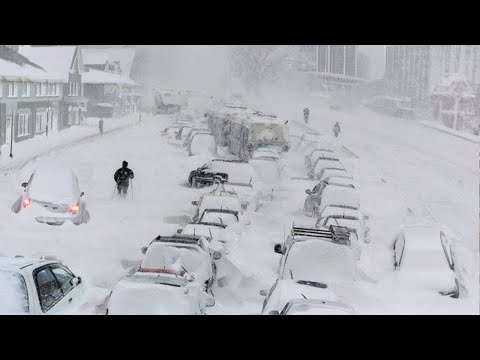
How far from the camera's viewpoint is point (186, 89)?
1881 cm

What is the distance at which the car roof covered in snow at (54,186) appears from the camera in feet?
40.7

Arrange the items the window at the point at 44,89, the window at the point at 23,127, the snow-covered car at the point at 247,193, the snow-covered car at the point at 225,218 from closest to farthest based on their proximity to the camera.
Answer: the snow-covered car at the point at 225,218, the snow-covered car at the point at 247,193, the window at the point at 23,127, the window at the point at 44,89

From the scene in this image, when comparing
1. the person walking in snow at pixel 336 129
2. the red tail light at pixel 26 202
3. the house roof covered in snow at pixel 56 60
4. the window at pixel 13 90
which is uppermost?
the house roof covered in snow at pixel 56 60

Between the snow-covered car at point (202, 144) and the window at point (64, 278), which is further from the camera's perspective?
the snow-covered car at point (202, 144)

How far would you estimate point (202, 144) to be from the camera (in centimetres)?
1981

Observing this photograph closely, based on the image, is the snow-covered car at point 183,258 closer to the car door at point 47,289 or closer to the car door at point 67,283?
the car door at point 67,283

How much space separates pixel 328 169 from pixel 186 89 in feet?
16.8

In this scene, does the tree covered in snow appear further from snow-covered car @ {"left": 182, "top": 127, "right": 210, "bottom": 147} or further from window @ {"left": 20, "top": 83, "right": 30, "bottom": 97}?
window @ {"left": 20, "top": 83, "right": 30, "bottom": 97}

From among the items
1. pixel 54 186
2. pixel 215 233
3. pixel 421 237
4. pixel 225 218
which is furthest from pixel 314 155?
pixel 54 186

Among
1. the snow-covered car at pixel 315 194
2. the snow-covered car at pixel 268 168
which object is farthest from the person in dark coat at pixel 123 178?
the snow-covered car at pixel 315 194

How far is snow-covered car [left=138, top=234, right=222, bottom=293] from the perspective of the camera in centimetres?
938

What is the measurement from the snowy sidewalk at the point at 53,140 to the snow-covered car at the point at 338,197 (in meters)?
6.34

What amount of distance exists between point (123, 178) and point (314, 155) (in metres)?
6.20
